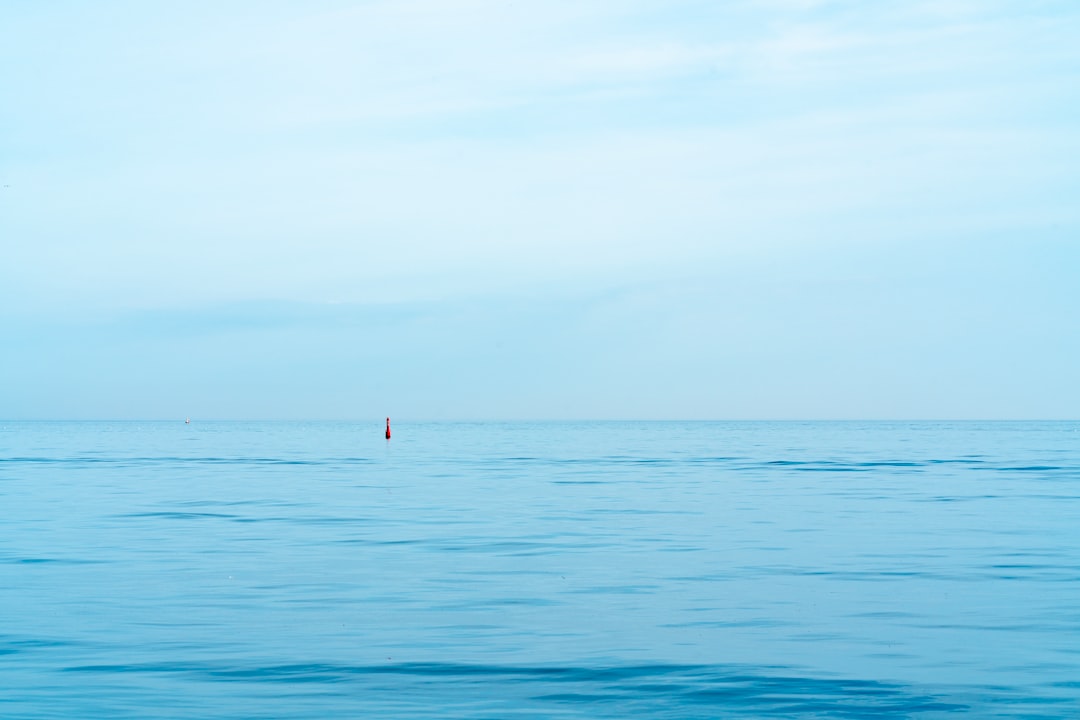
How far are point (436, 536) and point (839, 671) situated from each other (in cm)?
1462

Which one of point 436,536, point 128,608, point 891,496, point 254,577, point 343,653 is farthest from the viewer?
point 891,496

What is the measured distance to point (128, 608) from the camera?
16656mm

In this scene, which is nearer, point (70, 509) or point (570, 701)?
point (570, 701)

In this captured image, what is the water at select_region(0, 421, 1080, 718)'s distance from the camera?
11.7m

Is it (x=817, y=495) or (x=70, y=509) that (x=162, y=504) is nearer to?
(x=70, y=509)

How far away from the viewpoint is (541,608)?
1666 centimetres

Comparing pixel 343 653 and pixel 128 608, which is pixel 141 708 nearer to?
pixel 343 653

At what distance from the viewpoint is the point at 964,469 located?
56.3 m

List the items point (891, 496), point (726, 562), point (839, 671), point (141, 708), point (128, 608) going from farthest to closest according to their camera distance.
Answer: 1. point (891, 496)
2. point (726, 562)
3. point (128, 608)
4. point (839, 671)
5. point (141, 708)

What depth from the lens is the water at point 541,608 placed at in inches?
460

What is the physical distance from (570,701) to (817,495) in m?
28.8

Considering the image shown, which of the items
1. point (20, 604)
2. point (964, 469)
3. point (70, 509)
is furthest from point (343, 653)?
point (964, 469)

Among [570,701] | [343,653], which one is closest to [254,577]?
[343,653]

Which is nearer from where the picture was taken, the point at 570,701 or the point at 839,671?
the point at 570,701
